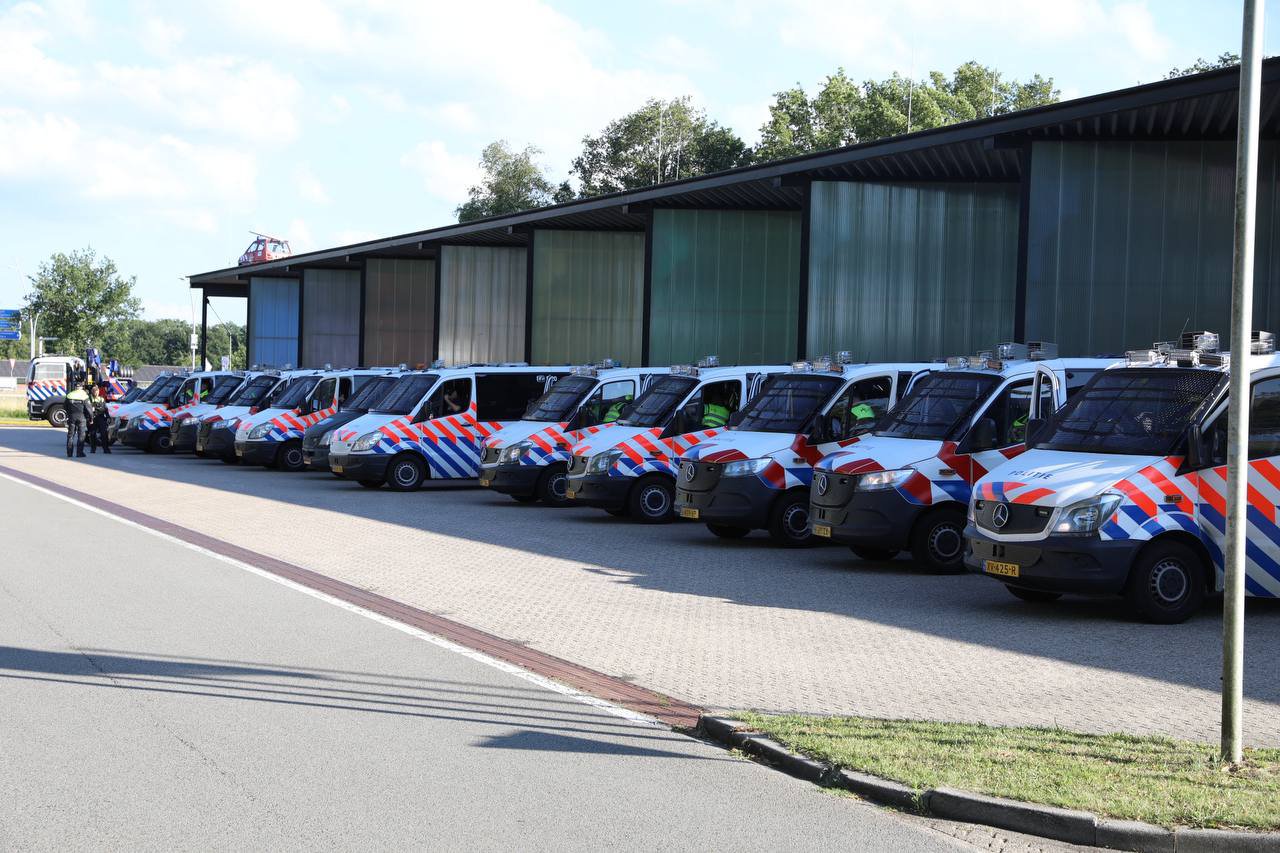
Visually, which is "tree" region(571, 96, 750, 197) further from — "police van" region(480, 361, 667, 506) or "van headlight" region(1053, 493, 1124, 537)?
"van headlight" region(1053, 493, 1124, 537)

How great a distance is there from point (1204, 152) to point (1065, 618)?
12615 millimetres

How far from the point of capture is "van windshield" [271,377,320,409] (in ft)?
101

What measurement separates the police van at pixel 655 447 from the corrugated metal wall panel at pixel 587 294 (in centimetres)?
1816

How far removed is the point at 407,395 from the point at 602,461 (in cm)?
672

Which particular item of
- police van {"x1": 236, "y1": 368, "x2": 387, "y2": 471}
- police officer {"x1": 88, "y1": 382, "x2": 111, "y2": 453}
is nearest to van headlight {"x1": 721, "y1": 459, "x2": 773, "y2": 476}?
police van {"x1": 236, "y1": 368, "x2": 387, "y2": 471}

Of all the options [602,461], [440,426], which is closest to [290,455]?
[440,426]

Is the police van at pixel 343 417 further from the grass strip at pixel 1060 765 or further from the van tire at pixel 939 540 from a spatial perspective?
the grass strip at pixel 1060 765

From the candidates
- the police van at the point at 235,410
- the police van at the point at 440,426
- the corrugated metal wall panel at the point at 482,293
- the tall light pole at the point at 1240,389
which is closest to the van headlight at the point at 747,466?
the police van at the point at 440,426

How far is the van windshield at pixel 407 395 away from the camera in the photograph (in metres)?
24.6

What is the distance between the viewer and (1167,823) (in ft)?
18.5

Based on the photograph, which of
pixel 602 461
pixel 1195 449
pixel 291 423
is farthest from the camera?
pixel 291 423

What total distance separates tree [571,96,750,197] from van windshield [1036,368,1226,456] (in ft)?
216

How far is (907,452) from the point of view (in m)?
14.5

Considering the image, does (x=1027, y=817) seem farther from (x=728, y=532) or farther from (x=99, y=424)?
(x=99, y=424)
